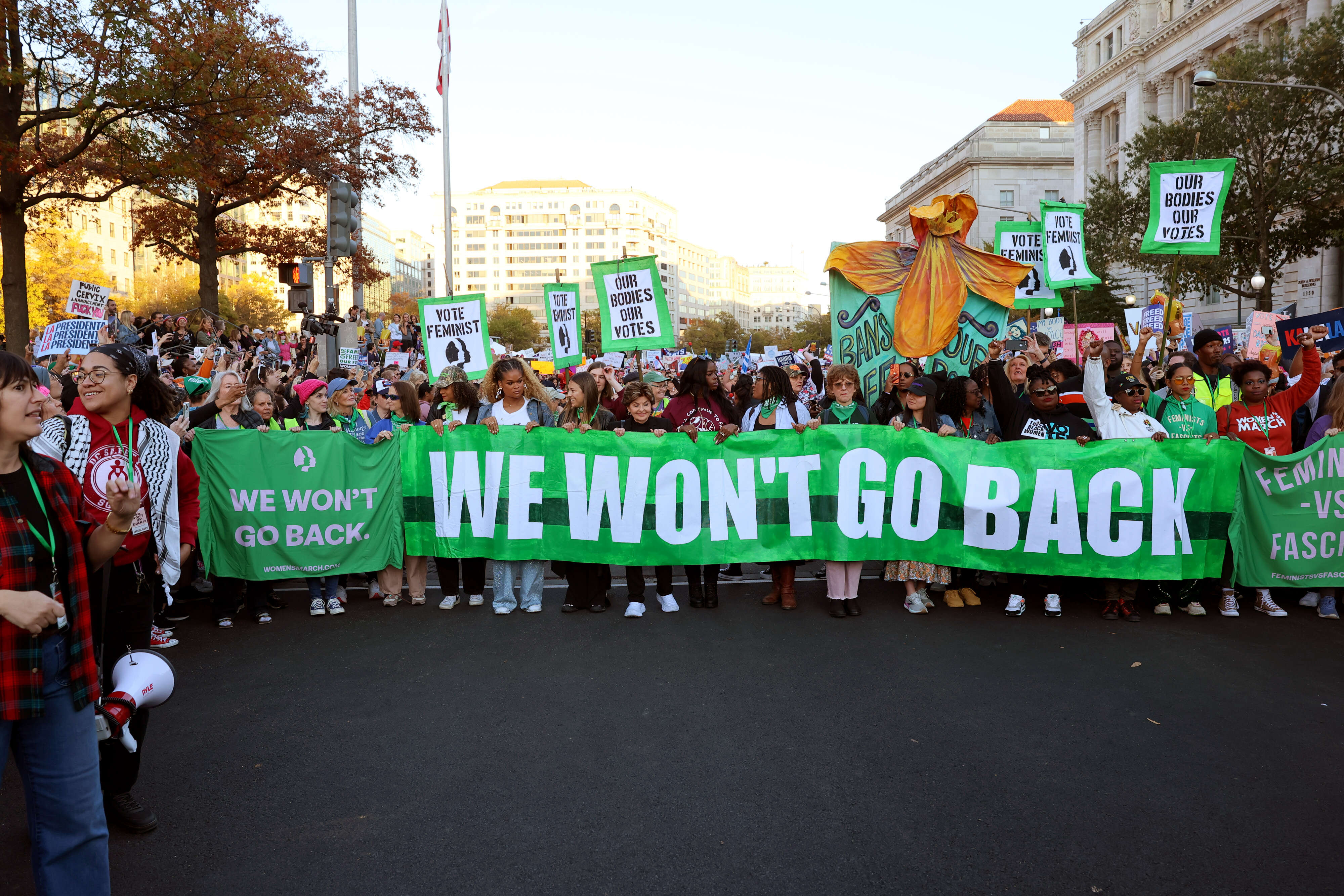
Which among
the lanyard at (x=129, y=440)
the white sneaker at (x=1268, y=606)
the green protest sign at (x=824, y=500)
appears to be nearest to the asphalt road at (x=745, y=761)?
the white sneaker at (x=1268, y=606)

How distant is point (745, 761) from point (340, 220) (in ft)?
27.9

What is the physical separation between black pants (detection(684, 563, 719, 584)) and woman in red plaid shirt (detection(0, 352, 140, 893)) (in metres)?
4.72

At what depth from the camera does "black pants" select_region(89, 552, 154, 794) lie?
3.60m

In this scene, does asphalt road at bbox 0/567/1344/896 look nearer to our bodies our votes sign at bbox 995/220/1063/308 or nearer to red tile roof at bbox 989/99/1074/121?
our bodies our votes sign at bbox 995/220/1063/308

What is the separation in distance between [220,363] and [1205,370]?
13.1 meters

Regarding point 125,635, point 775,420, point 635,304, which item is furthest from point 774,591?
point 125,635

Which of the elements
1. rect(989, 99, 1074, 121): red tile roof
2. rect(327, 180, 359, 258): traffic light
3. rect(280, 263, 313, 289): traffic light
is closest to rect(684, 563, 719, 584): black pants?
rect(327, 180, 359, 258): traffic light

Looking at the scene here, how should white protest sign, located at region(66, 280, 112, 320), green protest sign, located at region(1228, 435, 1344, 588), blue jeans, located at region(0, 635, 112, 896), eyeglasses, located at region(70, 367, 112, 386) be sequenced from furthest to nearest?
1. white protest sign, located at region(66, 280, 112, 320)
2. green protest sign, located at region(1228, 435, 1344, 588)
3. eyeglasses, located at region(70, 367, 112, 386)
4. blue jeans, located at region(0, 635, 112, 896)

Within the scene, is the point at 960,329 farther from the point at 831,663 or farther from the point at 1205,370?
the point at 831,663

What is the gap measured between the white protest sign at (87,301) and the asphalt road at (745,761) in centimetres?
814

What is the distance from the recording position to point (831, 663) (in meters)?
5.54

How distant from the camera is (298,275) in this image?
11750 millimetres

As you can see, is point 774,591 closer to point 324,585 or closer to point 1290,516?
point 324,585

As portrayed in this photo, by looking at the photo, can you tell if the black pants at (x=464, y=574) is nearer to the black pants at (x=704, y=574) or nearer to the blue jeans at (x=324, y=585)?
the blue jeans at (x=324, y=585)
